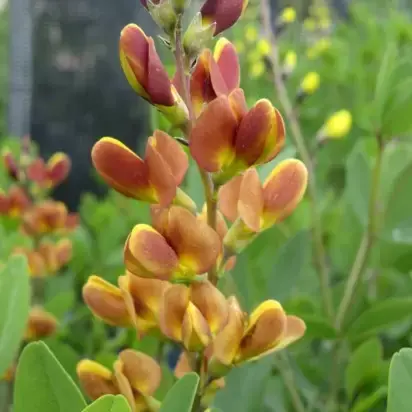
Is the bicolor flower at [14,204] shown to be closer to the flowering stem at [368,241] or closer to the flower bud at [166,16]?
the flowering stem at [368,241]

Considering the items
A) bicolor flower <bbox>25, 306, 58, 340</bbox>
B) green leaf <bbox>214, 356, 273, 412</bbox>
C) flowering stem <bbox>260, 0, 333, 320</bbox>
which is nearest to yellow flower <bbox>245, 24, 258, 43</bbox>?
flowering stem <bbox>260, 0, 333, 320</bbox>

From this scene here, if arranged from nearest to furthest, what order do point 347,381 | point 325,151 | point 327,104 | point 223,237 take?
point 223,237
point 347,381
point 325,151
point 327,104

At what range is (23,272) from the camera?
58cm

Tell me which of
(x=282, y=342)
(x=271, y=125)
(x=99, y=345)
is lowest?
(x=99, y=345)

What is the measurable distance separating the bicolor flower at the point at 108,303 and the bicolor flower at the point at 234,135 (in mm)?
116

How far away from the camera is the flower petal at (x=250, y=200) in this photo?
0.48 meters

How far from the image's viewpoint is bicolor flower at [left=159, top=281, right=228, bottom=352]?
0.46m

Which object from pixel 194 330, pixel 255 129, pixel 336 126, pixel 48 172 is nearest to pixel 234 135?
pixel 255 129

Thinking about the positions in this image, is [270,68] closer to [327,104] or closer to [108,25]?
[327,104]

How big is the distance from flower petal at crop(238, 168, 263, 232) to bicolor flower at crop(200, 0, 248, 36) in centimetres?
10

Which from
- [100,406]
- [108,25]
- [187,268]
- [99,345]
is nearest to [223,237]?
[187,268]

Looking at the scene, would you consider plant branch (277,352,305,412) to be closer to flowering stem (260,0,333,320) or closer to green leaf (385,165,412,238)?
flowering stem (260,0,333,320)

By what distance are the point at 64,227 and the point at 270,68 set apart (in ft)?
1.27

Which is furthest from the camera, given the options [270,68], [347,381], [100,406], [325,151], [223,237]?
[325,151]
